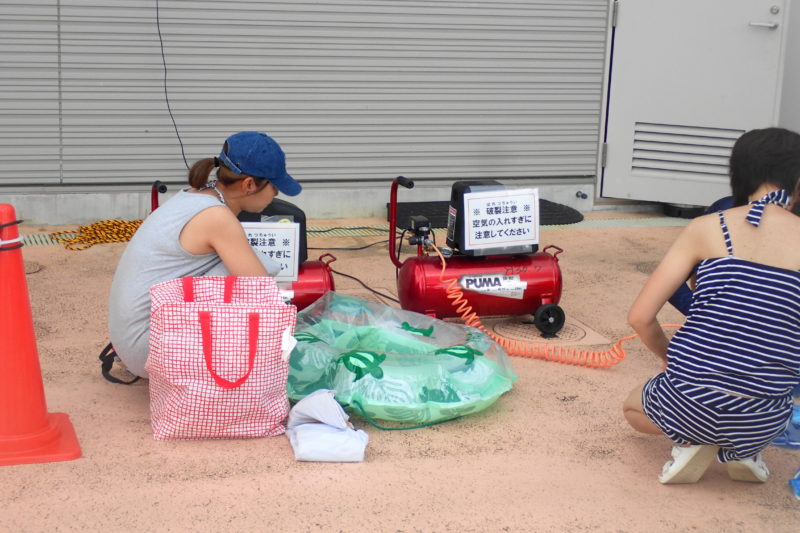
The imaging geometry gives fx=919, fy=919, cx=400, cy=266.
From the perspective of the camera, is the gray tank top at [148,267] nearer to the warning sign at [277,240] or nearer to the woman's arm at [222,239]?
the woman's arm at [222,239]

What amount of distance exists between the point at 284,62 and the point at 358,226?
1276mm

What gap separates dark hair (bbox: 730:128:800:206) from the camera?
106 inches

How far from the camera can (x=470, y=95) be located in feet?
22.8

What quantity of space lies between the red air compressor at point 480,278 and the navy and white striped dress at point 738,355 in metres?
1.60

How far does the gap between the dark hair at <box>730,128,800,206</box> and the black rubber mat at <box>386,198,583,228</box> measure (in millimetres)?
3798

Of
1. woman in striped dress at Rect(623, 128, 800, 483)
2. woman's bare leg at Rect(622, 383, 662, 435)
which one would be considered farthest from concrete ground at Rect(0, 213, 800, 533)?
woman in striped dress at Rect(623, 128, 800, 483)

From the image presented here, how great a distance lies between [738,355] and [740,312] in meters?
0.13

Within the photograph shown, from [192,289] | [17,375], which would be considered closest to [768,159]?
[192,289]

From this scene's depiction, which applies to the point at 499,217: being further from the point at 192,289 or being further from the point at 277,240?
the point at 192,289

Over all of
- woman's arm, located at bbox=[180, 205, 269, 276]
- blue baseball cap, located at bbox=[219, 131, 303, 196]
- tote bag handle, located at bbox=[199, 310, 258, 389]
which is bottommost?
tote bag handle, located at bbox=[199, 310, 258, 389]

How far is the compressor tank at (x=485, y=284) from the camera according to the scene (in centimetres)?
428

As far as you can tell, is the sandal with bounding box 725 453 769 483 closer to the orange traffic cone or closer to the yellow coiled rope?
the orange traffic cone

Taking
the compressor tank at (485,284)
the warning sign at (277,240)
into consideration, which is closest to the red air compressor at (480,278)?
the compressor tank at (485,284)

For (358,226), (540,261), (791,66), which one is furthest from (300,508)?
(791,66)
